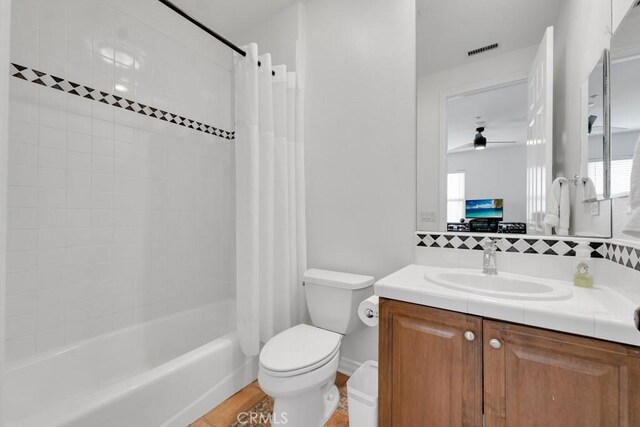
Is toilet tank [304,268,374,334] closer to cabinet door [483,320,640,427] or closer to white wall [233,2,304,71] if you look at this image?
cabinet door [483,320,640,427]

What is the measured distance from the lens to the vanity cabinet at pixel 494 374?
2.49 feet

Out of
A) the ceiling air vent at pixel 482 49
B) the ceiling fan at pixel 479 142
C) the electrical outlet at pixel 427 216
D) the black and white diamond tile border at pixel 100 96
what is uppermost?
the ceiling air vent at pixel 482 49

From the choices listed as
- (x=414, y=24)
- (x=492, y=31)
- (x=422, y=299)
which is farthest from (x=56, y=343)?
(x=492, y=31)

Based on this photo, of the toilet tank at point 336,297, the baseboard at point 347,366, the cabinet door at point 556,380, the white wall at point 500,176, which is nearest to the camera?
the cabinet door at point 556,380

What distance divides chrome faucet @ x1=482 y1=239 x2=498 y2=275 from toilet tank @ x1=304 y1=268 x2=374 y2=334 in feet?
1.99

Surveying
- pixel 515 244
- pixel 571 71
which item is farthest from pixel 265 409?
pixel 571 71

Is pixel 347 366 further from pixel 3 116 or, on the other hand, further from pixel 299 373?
pixel 3 116

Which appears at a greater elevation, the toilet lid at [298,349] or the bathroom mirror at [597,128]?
the bathroom mirror at [597,128]

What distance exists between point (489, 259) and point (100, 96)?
7.62ft

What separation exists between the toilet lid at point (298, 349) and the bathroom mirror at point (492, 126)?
82 cm

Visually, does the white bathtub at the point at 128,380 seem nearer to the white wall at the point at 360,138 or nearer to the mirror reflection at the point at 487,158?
the white wall at the point at 360,138

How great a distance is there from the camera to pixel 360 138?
5.82ft

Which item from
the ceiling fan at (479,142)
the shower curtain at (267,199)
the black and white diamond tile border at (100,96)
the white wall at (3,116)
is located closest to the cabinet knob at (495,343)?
the ceiling fan at (479,142)

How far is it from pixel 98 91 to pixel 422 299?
6.83 feet
